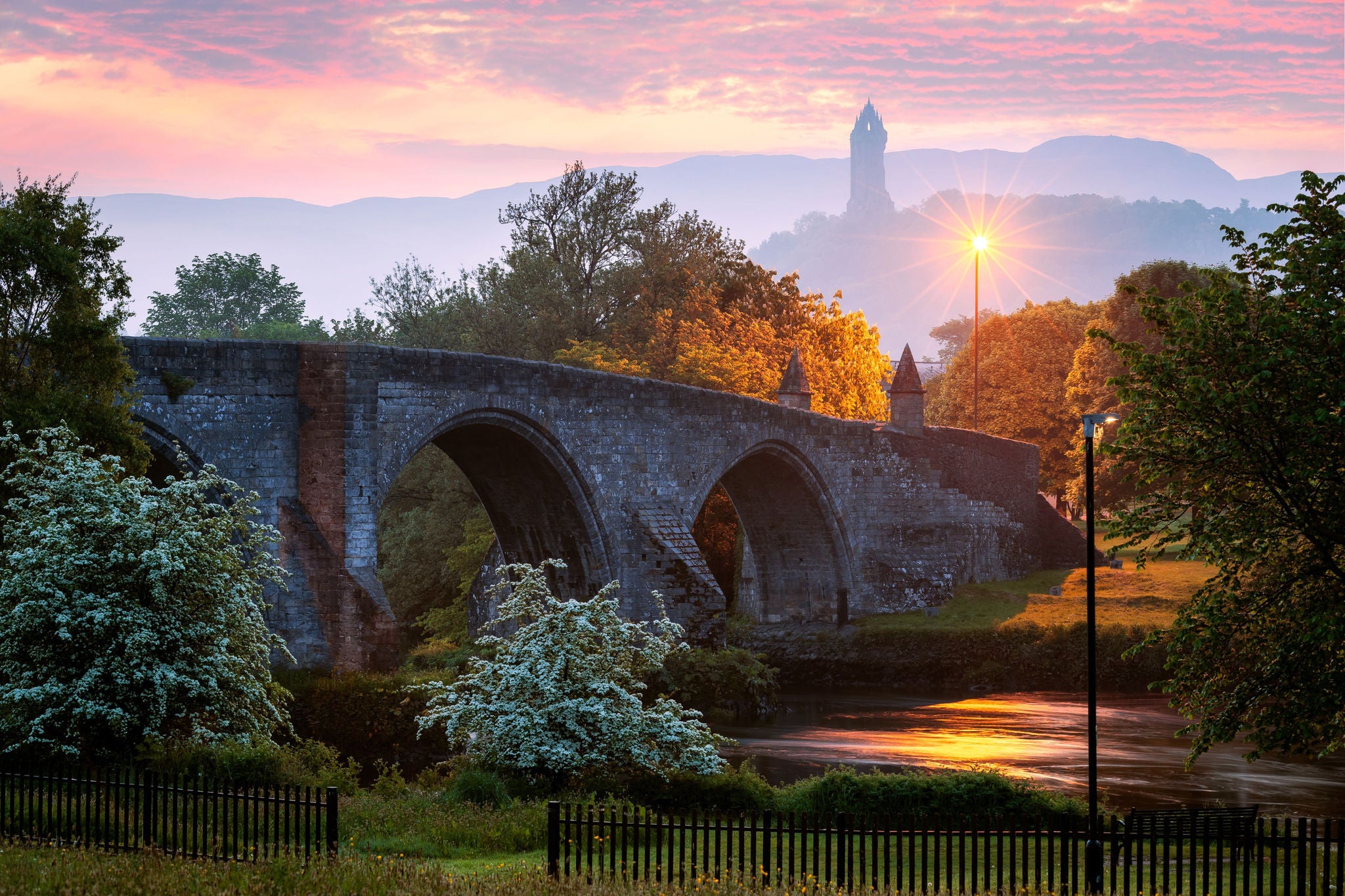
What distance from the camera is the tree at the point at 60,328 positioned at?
67.2 feet

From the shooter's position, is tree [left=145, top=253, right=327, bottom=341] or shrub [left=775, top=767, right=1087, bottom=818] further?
tree [left=145, top=253, right=327, bottom=341]

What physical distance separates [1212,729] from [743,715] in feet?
53.8

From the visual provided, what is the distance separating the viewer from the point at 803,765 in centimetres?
2514

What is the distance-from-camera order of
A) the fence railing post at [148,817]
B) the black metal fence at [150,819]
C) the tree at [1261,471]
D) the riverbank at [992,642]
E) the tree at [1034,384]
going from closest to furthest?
the black metal fence at [150,819]
the fence railing post at [148,817]
the tree at [1261,471]
the riverbank at [992,642]
the tree at [1034,384]

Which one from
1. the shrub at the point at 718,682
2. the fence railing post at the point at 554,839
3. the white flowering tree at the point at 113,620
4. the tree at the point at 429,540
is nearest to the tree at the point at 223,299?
the tree at the point at 429,540

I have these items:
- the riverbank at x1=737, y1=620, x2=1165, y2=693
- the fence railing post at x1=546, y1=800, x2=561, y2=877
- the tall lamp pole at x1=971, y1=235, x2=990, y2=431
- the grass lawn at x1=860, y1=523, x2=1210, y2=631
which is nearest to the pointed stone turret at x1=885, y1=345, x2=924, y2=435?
the grass lawn at x1=860, y1=523, x2=1210, y2=631

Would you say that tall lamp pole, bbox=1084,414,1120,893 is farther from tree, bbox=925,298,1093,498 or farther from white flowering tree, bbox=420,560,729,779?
tree, bbox=925,298,1093,498

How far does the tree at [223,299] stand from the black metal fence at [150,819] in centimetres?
6579

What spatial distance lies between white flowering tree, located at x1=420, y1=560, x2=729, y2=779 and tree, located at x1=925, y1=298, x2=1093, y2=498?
40102mm

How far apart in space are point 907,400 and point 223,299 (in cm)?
4995

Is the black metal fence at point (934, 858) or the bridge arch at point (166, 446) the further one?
the bridge arch at point (166, 446)

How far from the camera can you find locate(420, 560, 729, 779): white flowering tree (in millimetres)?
17781

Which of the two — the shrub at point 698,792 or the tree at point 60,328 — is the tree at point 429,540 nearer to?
the tree at point 60,328

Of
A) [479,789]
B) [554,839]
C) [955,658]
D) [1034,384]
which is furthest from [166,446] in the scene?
[1034,384]
